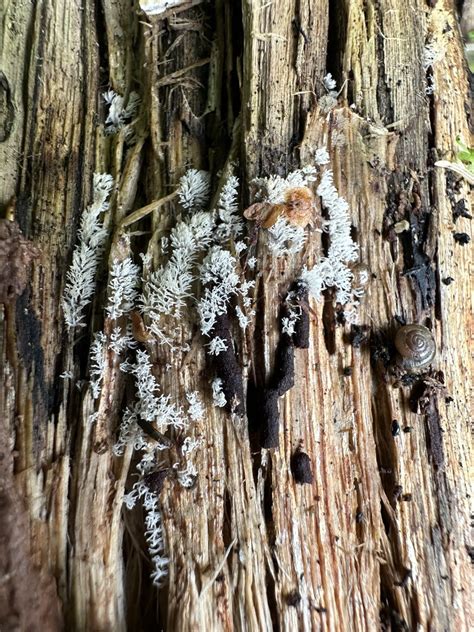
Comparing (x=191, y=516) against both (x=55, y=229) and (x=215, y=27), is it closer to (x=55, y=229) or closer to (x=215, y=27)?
(x=55, y=229)

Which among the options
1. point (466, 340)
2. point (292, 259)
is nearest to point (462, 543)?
point (466, 340)

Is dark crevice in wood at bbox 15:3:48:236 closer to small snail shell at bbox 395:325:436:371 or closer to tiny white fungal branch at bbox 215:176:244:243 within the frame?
tiny white fungal branch at bbox 215:176:244:243

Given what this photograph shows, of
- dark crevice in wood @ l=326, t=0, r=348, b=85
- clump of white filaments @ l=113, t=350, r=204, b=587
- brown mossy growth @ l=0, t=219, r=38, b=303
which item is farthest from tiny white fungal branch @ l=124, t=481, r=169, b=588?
dark crevice in wood @ l=326, t=0, r=348, b=85

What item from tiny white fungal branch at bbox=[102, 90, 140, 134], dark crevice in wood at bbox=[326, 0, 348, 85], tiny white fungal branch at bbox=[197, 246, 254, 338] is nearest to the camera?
tiny white fungal branch at bbox=[197, 246, 254, 338]

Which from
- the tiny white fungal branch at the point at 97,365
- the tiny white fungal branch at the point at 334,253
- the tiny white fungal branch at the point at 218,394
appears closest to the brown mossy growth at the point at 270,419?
the tiny white fungal branch at the point at 218,394

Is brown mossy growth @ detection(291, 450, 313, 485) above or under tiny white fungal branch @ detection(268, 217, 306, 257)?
under

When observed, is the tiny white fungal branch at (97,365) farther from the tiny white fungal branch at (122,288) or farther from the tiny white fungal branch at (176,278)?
the tiny white fungal branch at (176,278)
